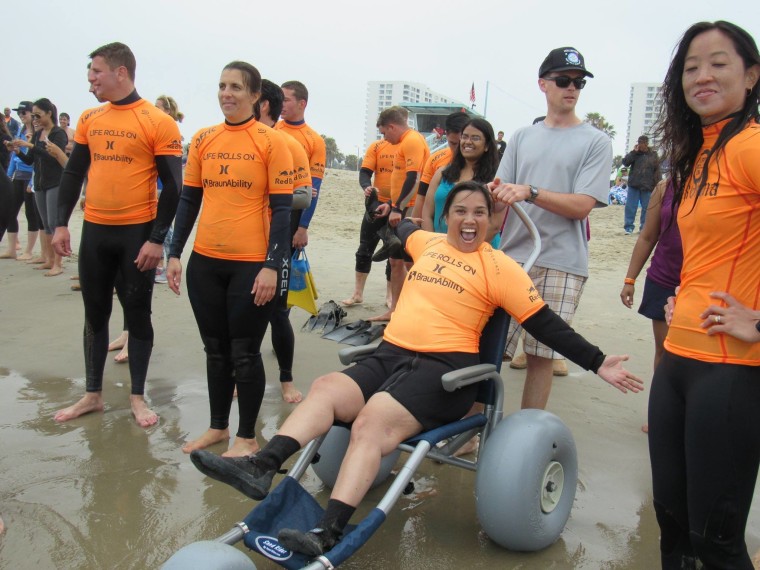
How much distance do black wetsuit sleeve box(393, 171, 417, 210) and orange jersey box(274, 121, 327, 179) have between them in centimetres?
100

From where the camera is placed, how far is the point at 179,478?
335 cm

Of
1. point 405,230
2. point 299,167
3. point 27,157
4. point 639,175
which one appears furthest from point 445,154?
point 639,175

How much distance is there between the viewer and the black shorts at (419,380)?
2.82 metres

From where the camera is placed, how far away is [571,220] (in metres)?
3.51

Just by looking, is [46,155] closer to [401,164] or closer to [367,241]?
[367,241]

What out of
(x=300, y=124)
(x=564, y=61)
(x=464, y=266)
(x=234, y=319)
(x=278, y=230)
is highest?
(x=564, y=61)

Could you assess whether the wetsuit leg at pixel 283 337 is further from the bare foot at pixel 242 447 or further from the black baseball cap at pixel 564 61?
the black baseball cap at pixel 564 61

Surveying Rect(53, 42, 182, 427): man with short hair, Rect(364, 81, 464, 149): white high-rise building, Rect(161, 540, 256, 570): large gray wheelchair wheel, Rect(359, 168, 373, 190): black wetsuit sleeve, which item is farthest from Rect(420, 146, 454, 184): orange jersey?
Rect(364, 81, 464, 149): white high-rise building

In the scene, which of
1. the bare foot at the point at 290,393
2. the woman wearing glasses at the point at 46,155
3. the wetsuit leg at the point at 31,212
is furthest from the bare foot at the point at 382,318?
the wetsuit leg at the point at 31,212

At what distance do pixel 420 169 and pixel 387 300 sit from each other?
150cm

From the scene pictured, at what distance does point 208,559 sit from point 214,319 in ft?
5.66

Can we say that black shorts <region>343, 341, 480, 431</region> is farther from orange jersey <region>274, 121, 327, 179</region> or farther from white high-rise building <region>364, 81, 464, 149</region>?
white high-rise building <region>364, 81, 464, 149</region>

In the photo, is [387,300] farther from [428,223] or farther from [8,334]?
[8,334]

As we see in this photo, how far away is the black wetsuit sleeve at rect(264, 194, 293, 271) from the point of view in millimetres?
3514
